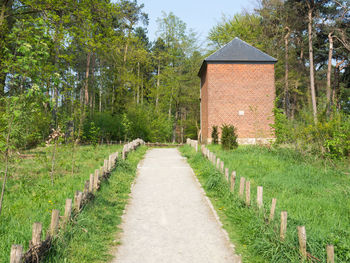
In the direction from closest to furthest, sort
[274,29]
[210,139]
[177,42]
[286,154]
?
[286,154]
[210,139]
[274,29]
[177,42]

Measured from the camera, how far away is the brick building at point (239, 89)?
24.8 meters

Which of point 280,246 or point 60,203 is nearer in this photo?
point 280,246

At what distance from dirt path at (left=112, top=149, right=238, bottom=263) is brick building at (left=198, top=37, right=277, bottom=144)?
50.3ft

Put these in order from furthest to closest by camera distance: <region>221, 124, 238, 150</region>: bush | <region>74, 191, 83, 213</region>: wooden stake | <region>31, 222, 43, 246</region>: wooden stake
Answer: <region>221, 124, 238, 150</region>: bush, <region>74, 191, 83, 213</region>: wooden stake, <region>31, 222, 43, 246</region>: wooden stake

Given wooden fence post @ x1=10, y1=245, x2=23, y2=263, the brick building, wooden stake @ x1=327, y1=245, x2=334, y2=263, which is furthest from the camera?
the brick building

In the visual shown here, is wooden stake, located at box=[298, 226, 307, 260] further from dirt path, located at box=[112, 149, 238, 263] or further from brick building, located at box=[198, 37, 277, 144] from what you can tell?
brick building, located at box=[198, 37, 277, 144]

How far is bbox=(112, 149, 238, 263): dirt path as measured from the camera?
4.89 m

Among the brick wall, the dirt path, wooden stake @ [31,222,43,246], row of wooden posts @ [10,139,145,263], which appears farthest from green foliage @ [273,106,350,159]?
the brick wall

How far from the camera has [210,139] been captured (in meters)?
24.7

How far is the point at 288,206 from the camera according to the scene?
673 cm

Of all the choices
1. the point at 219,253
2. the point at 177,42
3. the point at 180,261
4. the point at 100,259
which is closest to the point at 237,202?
the point at 219,253

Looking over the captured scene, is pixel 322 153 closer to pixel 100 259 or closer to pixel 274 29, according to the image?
pixel 100 259

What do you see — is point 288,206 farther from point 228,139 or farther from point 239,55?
point 239,55

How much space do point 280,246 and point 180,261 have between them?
1.64 meters
